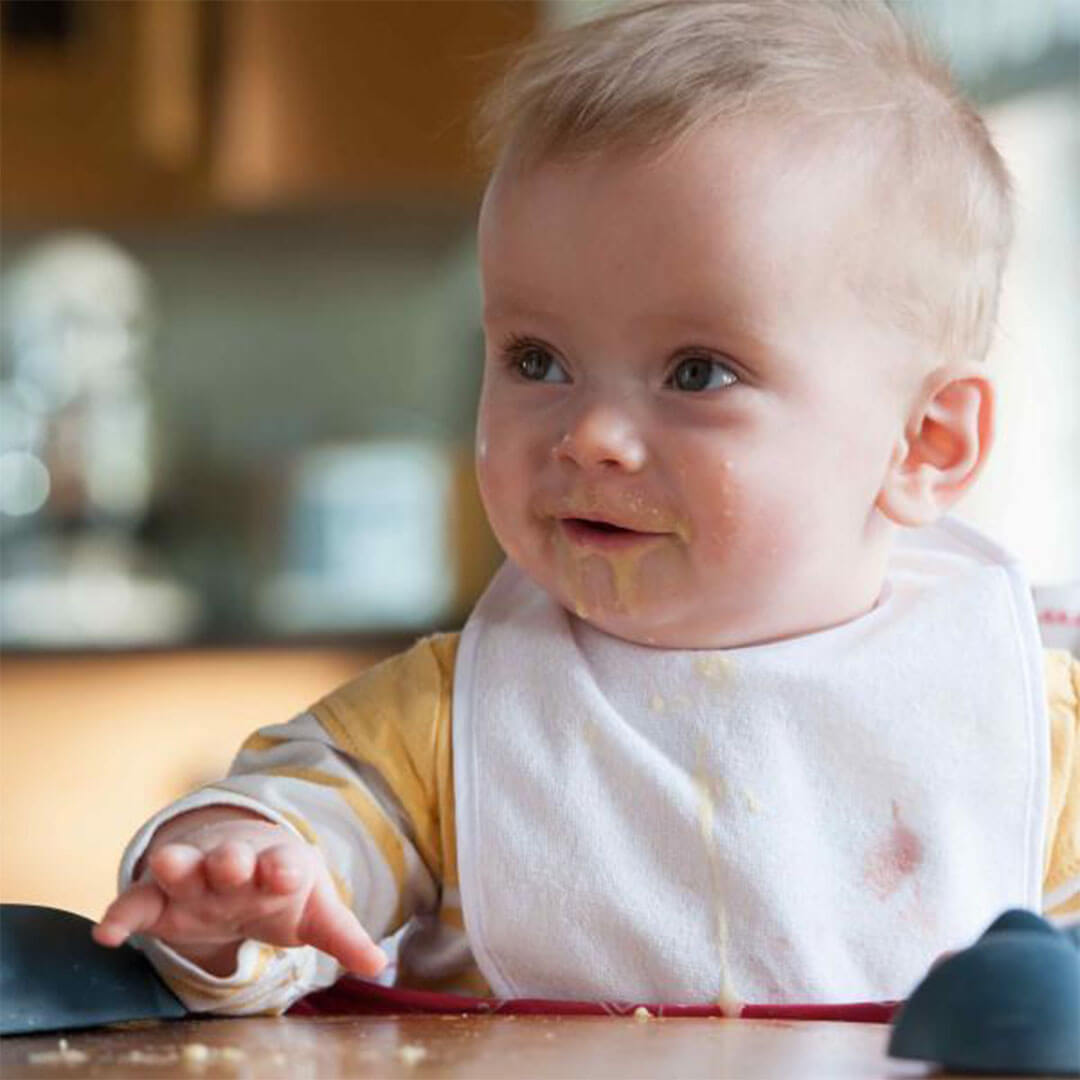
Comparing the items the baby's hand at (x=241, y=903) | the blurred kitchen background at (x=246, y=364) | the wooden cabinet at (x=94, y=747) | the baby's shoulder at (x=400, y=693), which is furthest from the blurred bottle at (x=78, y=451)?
the baby's hand at (x=241, y=903)

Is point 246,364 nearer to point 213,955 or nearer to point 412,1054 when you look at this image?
point 213,955

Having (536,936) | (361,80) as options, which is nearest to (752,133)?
(536,936)

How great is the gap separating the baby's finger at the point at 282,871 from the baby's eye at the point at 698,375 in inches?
11.3

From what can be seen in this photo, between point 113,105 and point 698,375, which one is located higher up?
point 113,105

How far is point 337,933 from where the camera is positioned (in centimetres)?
89

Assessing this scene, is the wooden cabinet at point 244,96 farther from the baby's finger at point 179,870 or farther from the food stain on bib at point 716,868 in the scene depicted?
the baby's finger at point 179,870

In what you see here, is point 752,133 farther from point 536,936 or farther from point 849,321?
point 536,936

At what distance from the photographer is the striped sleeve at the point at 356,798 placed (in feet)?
3.26

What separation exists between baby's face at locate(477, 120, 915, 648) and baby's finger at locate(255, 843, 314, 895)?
228 millimetres

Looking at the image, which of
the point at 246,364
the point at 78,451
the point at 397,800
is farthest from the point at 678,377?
the point at 246,364

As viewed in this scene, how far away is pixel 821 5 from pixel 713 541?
0.29 metres

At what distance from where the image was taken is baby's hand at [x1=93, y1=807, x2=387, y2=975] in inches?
34.6

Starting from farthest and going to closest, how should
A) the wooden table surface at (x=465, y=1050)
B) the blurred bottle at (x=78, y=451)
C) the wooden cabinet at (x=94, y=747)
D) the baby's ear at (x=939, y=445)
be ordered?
1. the blurred bottle at (x=78, y=451)
2. the wooden cabinet at (x=94, y=747)
3. the baby's ear at (x=939, y=445)
4. the wooden table surface at (x=465, y=1050)

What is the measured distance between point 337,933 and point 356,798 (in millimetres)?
159
